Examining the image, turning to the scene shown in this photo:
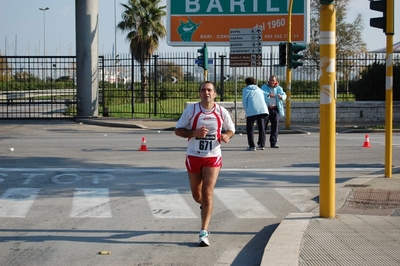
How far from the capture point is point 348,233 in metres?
7.47

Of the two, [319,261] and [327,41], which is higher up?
[327,41]

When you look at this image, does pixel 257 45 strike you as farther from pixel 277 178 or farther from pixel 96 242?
pixel 96 242

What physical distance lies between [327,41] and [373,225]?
86.0 inches

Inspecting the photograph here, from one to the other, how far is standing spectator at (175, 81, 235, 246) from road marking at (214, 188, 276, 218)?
1.72m

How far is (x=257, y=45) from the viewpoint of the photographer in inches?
976

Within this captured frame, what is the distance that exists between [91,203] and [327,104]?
12.6 ft

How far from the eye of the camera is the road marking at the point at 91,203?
9.20m

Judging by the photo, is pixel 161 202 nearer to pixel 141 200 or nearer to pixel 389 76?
pixel 141 200

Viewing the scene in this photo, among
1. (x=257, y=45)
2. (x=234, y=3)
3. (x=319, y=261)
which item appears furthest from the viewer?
(x=234, y=3)

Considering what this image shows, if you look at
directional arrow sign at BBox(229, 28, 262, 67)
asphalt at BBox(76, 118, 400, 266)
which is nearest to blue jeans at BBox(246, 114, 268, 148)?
asphalt at BBox(76, 118, 400, 266)

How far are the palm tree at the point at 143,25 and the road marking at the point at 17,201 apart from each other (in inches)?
1432

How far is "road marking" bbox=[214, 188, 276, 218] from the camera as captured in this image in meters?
9.38

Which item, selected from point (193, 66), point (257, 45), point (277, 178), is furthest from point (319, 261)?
point (193, 66)

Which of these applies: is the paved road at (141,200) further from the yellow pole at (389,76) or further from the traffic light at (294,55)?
the traffic light at (294,55)
